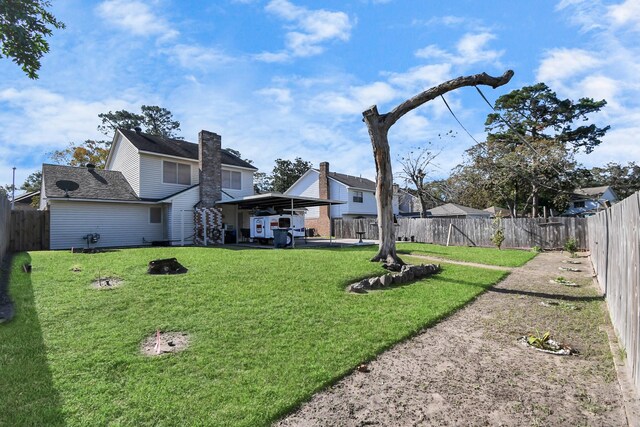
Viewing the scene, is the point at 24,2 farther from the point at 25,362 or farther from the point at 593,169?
the point at 593,169

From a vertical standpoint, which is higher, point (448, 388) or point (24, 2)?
point (24, 2)

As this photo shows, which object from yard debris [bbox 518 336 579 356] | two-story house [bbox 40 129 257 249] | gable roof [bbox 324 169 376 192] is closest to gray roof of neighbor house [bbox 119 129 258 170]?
two-story house [bbox 40 129 257 249]

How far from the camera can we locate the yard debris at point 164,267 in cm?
844

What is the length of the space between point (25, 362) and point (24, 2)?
294 inches

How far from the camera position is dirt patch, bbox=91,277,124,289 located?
710 centimetres

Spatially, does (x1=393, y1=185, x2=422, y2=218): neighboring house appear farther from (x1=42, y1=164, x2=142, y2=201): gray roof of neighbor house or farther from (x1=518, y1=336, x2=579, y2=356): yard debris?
(x1=518, y1=336, x2=579, y2=356): yard debris

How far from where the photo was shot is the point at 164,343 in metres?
4.52

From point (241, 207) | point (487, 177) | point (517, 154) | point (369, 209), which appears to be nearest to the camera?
point (241, 207)

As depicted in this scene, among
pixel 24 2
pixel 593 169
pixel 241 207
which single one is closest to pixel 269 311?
pixel 24 2

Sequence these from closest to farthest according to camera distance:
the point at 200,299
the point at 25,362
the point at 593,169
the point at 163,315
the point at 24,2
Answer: the point at 25,362 → the point at 163,315 → the point at 200,299 → the point at 24,2 → the point at 593,169

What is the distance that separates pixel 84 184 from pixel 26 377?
58.9 ft

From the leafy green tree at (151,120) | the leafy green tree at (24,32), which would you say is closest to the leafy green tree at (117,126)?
the leafy green tree at (151,120)

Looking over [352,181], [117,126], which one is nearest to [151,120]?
[117,126]

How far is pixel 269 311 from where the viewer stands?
581cm
